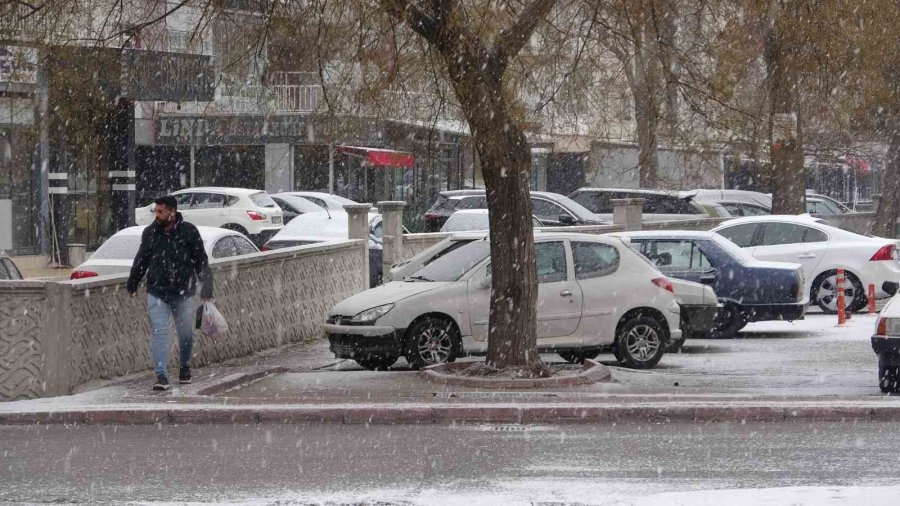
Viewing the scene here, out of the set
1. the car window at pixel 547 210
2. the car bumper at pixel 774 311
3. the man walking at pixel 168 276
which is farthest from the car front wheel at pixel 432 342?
the car window at pixel 547 210

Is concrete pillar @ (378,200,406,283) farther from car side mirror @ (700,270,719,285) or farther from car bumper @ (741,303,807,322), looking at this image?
car bumper @ (741,303,807,322)

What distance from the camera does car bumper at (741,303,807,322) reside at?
18.7 metres

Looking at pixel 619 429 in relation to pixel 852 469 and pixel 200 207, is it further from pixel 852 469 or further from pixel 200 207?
pixel 200 207

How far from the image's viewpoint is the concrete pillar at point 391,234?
2283 centimetres

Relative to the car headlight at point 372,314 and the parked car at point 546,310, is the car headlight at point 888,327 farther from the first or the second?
the car headlight at point 372,314

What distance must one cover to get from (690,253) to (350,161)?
28.1 metres

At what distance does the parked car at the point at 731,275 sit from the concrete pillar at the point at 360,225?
509 centimetres

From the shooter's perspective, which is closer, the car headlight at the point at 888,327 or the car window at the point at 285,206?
the car headlight at the point at 888,327

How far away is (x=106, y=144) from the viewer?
35688 millimetres

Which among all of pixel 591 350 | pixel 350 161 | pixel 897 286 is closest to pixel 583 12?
pixel 591 350

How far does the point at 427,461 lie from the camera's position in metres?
9.67

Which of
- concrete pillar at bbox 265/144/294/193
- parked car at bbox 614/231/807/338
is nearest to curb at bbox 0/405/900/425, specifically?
→ parked car at bbox 614/231/807/338

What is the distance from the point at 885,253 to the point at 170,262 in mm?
12964

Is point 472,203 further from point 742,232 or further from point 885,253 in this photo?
point 885,253
